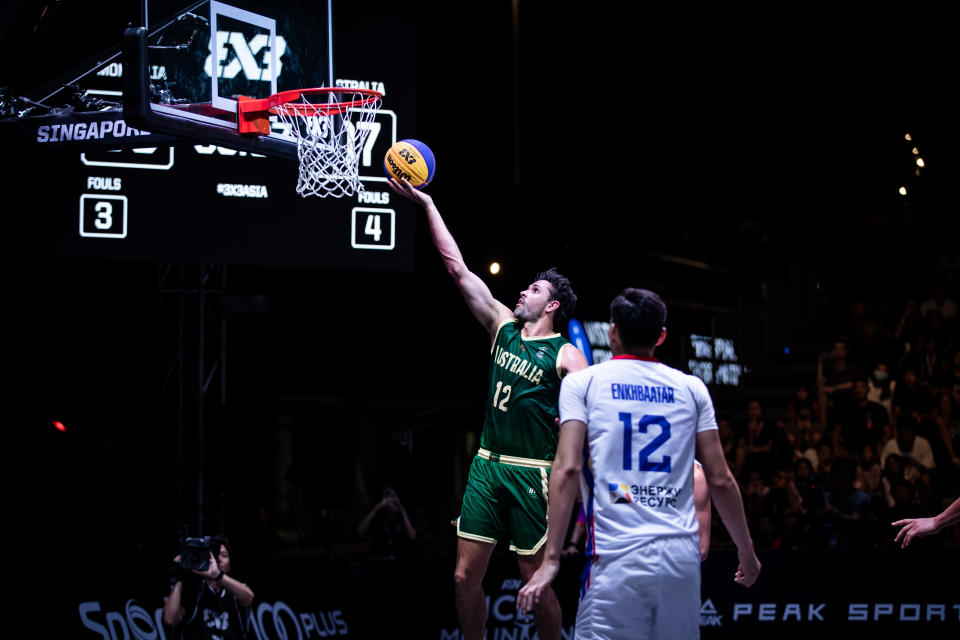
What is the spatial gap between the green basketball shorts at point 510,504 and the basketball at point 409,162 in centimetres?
171

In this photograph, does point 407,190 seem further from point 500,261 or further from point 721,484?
point 500,261

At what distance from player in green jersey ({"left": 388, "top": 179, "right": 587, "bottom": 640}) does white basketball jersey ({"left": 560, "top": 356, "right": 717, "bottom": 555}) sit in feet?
5.03

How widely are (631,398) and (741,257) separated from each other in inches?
619

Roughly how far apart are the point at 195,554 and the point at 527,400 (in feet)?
9.68

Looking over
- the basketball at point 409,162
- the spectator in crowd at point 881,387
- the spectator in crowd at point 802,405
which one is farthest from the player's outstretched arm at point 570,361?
the spectator in crowd at point 802,405

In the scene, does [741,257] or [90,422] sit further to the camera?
[741,257]

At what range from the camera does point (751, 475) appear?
476 inches

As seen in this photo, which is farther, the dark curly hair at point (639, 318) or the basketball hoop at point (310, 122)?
the basketball hoop at point (310, 122)

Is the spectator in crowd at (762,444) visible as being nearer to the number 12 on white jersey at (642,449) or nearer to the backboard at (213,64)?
the backboard at (213,64)

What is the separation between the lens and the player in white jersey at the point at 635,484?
399 centimetres

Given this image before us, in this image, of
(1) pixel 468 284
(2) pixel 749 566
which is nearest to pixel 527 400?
(1) pixel 468 284

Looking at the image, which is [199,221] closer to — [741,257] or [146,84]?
[146,84]

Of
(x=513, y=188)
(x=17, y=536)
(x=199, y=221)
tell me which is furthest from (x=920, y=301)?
(x=17, y=536)

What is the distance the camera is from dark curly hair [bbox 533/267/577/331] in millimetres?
5911
